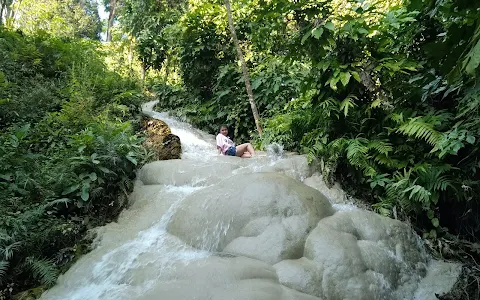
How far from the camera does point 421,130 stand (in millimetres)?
4203

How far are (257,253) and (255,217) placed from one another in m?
0.51

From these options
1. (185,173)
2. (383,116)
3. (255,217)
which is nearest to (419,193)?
(383,116)

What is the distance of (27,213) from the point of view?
13.2 ft

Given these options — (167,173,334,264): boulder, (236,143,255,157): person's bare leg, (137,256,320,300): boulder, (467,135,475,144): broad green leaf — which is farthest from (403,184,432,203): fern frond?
(236,143,255,157): person's bare leg

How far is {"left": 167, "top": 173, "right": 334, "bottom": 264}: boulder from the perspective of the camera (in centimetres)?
364

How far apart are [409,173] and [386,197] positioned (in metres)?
0.48

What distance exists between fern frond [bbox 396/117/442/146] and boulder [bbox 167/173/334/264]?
Answer: 4.75 ft

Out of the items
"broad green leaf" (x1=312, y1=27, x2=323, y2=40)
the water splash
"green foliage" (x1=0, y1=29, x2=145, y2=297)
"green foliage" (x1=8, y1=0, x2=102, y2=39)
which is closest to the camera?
"green foliage" (x1=0, y1=29, x2=145, y2=297)

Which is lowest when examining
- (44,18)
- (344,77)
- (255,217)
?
(255,217)

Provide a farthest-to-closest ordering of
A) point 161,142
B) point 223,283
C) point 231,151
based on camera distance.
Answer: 1. point 161,142
2. point 231,151
3. point 223,283

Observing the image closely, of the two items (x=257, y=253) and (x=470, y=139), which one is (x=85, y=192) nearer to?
(x=257, y=253)

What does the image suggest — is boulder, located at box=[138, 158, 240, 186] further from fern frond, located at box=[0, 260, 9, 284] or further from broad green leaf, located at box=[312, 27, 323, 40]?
broad green leaf, located at box=[312, 27, 323, 40]

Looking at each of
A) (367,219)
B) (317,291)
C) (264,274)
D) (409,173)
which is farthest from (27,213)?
(409,173)

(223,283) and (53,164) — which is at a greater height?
(53,164)
